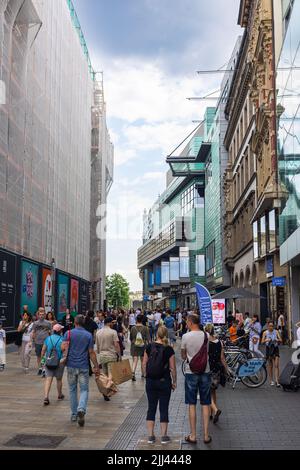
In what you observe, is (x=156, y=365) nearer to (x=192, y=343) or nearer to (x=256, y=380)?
(x=192, y=343)

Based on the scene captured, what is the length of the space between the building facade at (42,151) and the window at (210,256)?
697 inches

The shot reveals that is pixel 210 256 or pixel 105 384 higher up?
pixel 210 256

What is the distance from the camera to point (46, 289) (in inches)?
1284

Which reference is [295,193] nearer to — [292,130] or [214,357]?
[292,130]

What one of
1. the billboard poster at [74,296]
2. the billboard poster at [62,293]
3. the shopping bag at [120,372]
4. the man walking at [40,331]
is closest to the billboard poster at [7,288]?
the man walking at [40,331]

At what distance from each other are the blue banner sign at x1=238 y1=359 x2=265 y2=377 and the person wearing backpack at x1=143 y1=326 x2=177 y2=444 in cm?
608

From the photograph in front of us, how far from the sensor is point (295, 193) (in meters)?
23.4

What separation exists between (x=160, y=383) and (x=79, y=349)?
196 cm

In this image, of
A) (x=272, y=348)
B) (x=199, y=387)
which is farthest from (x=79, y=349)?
(x=272, y=348)

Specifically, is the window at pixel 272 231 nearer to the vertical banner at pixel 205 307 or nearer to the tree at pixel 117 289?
the vertical banner at pixel 205 307

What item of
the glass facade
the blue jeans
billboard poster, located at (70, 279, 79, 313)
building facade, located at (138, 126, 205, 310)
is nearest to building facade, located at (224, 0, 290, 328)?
the glass facade

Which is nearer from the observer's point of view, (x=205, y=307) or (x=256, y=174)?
(x=205, y=307)

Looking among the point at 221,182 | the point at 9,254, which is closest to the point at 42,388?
the point at 9,254

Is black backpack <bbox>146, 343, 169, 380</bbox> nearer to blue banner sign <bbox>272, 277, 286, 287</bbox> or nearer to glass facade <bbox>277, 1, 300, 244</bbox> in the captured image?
glass facade <bbox>277, 1, 300, 244</bbox>
